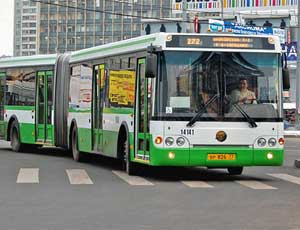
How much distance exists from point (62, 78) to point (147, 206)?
11.6 metres

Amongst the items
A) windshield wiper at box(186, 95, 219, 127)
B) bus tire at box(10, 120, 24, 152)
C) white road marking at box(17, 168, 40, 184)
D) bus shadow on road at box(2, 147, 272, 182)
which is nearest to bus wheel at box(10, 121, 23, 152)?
bus tire at box(10, 120, 24, 152)

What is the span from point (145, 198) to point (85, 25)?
298 feet

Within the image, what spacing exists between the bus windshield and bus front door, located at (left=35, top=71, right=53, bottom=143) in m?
8.73

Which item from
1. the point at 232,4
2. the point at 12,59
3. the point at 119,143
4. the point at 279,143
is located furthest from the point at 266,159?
the point at 232,4

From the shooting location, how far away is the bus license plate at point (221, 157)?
52.3 ft

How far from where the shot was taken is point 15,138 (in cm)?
2577

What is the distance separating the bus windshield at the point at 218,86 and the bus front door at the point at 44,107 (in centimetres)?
873

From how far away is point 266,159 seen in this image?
16234mm

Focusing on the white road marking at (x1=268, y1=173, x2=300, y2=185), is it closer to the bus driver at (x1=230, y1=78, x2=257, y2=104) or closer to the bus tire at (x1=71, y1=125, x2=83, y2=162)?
the bus driver at (x1=230, y1=78, x2=257, y2=104)

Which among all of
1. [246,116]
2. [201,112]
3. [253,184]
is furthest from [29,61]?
[253,184]

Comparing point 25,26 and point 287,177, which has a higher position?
point 25,26

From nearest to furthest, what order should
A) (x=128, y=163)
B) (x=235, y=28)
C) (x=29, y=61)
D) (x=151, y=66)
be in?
(x=151, y=66), (x=128, y=163), (x=29, y=61), (x=235, y=28)

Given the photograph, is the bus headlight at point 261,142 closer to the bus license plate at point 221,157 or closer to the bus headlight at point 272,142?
the bus headlight at point 272,142

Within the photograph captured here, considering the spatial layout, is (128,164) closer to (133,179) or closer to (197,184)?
(133,179)
